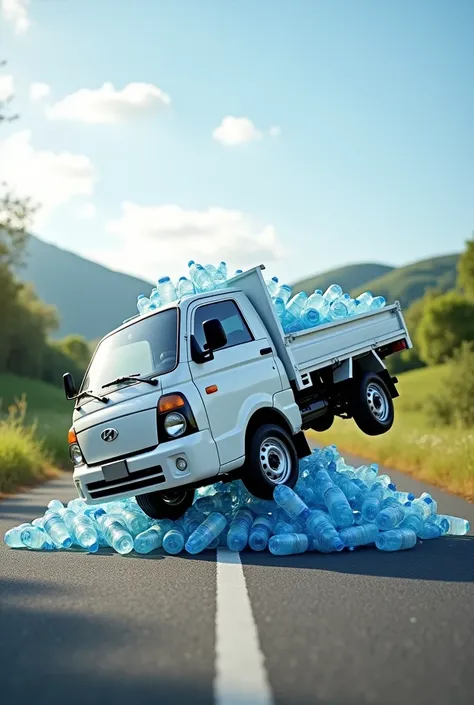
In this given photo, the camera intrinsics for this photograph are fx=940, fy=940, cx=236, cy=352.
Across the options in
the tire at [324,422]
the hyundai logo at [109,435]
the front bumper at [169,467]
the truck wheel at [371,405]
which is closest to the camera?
the front bumper at [169,467]

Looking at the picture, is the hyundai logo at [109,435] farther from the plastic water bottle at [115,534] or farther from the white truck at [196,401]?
the plastic water bottle at [115,534]

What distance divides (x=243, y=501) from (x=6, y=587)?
3.10 metres

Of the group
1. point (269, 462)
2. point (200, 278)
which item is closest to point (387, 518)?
point (269, 462)

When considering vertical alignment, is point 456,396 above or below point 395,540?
below

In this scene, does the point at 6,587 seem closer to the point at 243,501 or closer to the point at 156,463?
the point at 156,463

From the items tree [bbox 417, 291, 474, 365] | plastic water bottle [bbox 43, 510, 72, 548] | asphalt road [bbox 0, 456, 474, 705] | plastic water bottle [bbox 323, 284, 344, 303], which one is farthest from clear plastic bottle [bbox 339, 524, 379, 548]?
tree [bbox 417, 291, 474, 365]

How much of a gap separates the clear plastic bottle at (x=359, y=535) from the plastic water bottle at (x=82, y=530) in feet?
8.17

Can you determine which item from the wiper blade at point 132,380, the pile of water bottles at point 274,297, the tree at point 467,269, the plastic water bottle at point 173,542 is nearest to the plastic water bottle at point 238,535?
the plastic water bottle at point 173,542

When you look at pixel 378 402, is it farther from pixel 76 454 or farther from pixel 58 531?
pixel 58 531

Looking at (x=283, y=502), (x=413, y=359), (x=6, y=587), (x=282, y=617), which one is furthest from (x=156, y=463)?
(x=413, y=359)

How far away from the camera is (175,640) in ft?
16.2

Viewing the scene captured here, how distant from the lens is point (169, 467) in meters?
8.59

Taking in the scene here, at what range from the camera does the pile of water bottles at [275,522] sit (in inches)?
342

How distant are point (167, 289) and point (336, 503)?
319 cm
